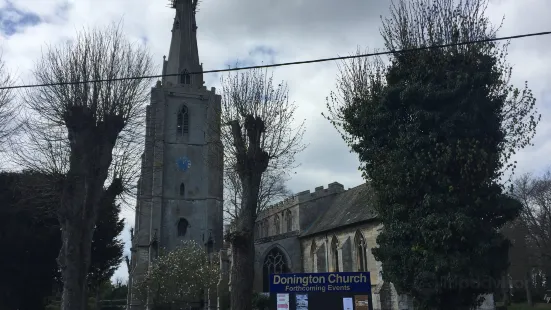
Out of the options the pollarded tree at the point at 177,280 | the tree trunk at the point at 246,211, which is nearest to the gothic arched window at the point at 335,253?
the pollarded tree at the point at 177,280

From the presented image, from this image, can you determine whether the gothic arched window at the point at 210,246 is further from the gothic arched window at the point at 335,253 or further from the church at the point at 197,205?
the gothic arched window at the point at 335,253

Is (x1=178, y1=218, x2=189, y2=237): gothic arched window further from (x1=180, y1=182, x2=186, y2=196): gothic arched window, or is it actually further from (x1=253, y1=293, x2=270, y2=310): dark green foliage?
(x1=253, y1=293, x2=270, y2=310): dark green foliage

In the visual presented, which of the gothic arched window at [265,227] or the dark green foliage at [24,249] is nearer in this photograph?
the dark green foliage at [24,249]

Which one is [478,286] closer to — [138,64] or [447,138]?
[447,138]

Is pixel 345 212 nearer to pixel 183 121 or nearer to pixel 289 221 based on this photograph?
pixel 289 221

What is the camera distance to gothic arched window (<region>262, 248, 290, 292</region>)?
3694 cm

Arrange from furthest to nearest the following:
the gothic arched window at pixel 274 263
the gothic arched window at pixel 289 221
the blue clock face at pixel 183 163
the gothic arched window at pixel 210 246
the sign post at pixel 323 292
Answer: the gothic arched window at pixel 289 221, the blue clock face at pixel 183 163, the gothic arched window at pixel 210 246, the gothic arched window at pixel 274 263, the sign post at pixel 323 292

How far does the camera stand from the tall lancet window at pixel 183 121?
4297 cm

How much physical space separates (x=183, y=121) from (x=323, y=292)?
31627 mm

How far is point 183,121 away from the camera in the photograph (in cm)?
4338

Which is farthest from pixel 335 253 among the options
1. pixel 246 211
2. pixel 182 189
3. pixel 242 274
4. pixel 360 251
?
pixel 242 274

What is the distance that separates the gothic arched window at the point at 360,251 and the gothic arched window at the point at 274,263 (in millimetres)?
8253

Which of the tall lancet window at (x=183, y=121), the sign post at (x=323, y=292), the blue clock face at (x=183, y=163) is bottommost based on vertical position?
the sign post at (x=323, y=292)

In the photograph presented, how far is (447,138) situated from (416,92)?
1.87m
